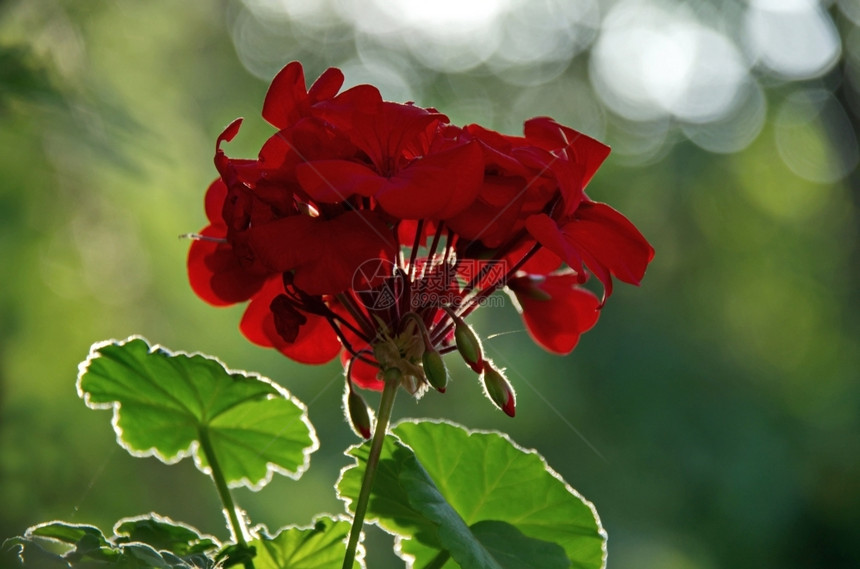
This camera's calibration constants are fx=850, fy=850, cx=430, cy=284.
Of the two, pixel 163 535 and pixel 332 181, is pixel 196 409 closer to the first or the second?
pixel 163 535

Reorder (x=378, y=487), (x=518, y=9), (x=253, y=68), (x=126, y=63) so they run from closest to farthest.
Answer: (x=378, y=487) → (x=126, y=63) → (x=253, y=68) → (x=518, y=9)

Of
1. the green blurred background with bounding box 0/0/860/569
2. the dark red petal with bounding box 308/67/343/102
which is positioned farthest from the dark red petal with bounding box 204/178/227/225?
the green blurred background with bounding box 0/0/860/569

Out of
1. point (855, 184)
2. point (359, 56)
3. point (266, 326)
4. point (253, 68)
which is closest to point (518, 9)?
point (359, 56)

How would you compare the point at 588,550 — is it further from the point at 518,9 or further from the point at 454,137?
the point at 518,9

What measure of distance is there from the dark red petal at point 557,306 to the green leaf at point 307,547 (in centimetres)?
22

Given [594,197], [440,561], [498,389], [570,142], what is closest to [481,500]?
[440,561]

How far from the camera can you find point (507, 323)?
408cm

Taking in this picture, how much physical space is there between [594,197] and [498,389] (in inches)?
166

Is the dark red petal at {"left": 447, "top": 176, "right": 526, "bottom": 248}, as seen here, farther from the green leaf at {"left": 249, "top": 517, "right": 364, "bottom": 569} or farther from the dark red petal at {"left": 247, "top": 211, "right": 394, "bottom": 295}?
the green leaf at {"left": 249, "top": 517, "right": 364, "bottom": 569}

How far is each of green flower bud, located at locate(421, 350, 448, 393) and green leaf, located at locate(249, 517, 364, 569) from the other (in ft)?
0.58

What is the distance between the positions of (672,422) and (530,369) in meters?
0.87

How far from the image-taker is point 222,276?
2.09 ft

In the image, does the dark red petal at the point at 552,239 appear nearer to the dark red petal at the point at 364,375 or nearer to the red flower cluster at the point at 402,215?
the red flower cluster at the point at 402,215

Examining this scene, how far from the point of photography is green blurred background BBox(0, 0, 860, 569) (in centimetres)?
250
